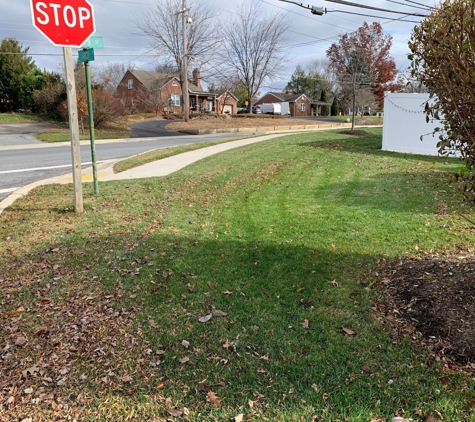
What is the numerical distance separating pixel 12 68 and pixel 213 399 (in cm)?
4628

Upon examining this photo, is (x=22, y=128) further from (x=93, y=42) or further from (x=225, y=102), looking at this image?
(x=225, y=102)

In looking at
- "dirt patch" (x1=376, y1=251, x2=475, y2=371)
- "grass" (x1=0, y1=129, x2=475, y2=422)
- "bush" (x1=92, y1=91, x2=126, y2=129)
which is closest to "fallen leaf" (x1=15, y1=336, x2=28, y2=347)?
"grass" (x1=0, y1=129, x2=475, y2=422)

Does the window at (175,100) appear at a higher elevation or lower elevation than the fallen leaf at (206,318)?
higher

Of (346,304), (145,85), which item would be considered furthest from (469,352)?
(145,85)

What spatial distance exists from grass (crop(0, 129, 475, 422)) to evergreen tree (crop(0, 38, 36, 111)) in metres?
39.5

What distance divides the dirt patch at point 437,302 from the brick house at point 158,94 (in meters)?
47.7

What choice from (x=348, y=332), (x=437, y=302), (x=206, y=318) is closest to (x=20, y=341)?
(x=206, y=318)

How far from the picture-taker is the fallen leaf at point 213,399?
266cm

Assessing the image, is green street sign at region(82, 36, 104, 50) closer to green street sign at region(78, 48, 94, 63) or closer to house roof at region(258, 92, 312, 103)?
green street sign at region(78, 48, 94, 63)

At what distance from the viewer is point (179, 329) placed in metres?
3.52

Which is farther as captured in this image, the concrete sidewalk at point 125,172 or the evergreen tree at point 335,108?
the evergreen tree at point 335,108

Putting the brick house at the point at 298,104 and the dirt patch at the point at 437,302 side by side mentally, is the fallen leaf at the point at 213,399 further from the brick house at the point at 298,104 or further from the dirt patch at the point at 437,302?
the brick house at the point at 298,104

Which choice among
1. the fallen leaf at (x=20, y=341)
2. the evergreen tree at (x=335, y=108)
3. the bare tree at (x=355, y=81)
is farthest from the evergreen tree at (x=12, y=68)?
the evergreen tree at (x=335, y=108)

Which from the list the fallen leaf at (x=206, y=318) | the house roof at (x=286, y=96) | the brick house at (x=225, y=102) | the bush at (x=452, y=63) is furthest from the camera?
the house roof at (x=286, y=96)
